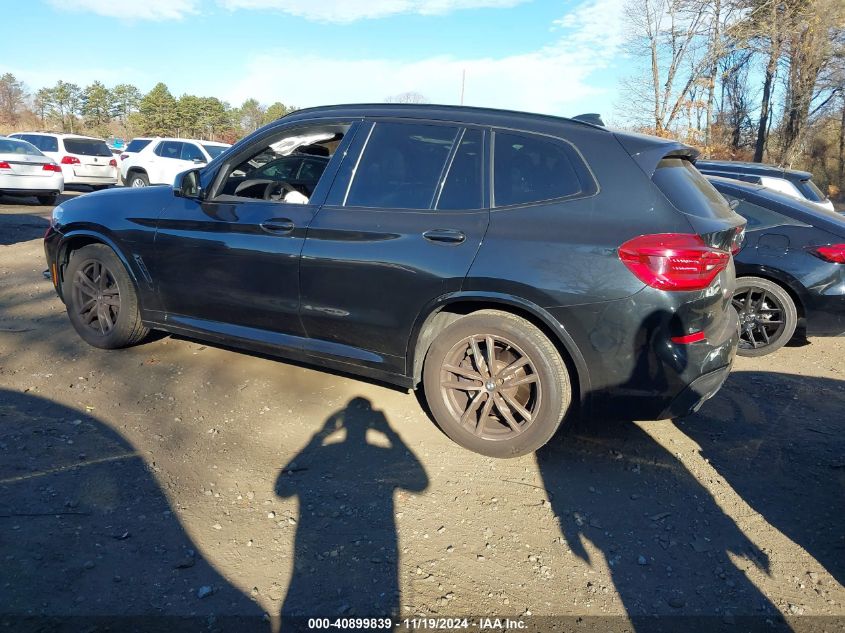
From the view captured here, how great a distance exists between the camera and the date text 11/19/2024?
2.26 meters

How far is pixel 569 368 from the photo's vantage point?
334 centimetres

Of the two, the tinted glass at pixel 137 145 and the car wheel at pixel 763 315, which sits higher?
the tinted glass at pixel 137 145

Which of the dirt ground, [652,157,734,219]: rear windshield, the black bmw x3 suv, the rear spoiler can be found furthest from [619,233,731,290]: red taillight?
the dirt ground

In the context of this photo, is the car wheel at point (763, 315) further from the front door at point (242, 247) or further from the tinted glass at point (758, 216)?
the front door at point (242, 247)

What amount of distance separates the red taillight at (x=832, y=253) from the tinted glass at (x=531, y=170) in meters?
3.30

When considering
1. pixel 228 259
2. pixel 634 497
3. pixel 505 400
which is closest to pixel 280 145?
pixel 228 259

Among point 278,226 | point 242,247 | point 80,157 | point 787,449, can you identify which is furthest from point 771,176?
point 80,157

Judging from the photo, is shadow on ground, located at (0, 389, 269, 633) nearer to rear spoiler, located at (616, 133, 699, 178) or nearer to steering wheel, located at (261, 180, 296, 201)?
steering wheel, located at (261, 180, 296, 201)

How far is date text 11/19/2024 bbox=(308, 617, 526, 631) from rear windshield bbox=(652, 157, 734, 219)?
2158 mm

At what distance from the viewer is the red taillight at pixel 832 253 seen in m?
5.23

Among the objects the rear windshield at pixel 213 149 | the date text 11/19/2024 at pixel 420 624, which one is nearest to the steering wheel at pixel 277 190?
the date text 11/19/2024 at pixel 420 624

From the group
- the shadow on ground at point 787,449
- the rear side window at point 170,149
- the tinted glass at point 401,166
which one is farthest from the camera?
the rear side window at point 170,149

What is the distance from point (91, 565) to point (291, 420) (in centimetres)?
149

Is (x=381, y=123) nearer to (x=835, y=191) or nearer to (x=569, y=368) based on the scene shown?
(x=569, y=368)
